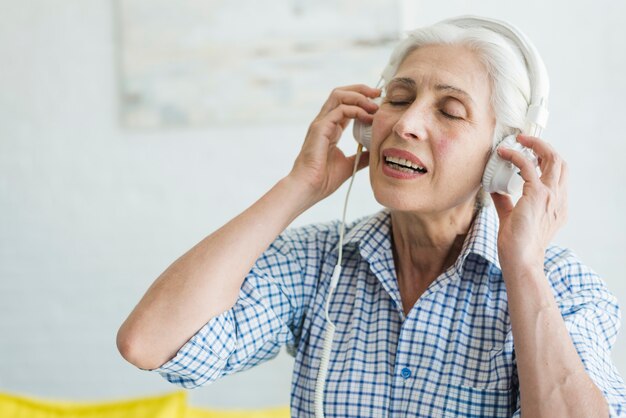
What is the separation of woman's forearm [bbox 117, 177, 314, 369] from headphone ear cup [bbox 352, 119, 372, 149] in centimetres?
21

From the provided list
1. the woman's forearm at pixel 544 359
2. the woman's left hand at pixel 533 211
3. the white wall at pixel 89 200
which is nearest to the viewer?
the woman's forearm at pixel 544 359

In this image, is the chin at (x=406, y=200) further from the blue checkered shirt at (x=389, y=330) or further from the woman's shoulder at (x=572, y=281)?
the woman's shoulder at (x=572, y=281)

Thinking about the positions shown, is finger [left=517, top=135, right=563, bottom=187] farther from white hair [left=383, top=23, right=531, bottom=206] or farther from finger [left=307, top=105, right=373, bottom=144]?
finger [left=307, top=105, right=373, bottom=144]

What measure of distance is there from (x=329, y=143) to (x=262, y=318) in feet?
1.37

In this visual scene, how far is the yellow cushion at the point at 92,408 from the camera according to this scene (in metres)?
1.85

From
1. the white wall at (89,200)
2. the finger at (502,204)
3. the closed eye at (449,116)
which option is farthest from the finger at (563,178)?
the white wall at (89,200)

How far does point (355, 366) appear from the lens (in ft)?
4.32

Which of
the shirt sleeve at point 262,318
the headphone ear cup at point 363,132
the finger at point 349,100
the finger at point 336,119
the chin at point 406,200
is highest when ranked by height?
the finger at point 349,100

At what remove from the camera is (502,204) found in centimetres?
134

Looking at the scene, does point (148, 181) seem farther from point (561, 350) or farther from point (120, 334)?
point (561, 350)

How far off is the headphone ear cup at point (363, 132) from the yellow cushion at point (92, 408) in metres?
0.92

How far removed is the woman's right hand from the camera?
145 centimetres

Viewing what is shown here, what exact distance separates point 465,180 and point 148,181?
1.30 m

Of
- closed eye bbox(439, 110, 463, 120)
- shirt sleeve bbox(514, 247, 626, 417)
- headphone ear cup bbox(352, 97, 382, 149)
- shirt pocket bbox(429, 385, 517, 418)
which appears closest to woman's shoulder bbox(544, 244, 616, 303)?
shirt sleeve bbox(514, 247, 626, 417)
